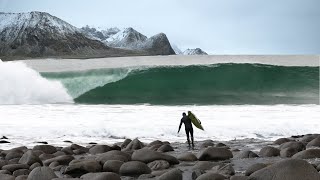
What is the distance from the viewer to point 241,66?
28.0 metres

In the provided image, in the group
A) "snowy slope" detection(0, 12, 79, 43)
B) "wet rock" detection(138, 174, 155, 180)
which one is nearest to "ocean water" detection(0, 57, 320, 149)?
"wet rock" detection(138, 174, 155, 180)

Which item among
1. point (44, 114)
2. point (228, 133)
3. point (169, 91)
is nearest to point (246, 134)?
point (228, 133)

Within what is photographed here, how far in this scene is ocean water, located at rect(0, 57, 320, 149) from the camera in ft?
43.0

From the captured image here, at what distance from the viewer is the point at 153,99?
23.8m

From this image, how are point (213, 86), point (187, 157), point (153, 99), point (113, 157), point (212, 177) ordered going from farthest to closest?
point (213, 86), point (153, 99), point (187, 157), point (113, 157), point (212, 177)

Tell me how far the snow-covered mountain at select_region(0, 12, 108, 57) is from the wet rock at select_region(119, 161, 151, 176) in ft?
281

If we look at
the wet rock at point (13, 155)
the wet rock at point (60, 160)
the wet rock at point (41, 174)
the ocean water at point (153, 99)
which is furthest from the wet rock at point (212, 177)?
the ocean water at point (153, 99)

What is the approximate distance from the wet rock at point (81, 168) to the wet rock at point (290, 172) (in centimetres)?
211

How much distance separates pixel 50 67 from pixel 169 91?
26.6 ft

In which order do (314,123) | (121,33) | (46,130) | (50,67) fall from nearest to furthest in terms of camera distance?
(46,130)
(314,123)
(50,67)
(121,33)

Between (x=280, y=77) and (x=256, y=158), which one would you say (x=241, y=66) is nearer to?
(x=280, y=77)

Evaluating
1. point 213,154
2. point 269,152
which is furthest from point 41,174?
point 269,152

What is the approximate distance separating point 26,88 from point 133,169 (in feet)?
64.4

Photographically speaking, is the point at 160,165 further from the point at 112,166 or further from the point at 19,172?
the point at 19,172
